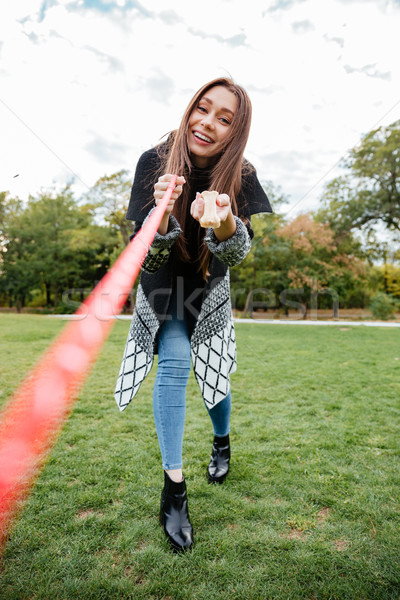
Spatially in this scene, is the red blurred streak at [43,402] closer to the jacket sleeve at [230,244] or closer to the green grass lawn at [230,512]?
the green grass lawn at [230,512]

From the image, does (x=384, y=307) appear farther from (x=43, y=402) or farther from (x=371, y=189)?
(x=43, y=402)

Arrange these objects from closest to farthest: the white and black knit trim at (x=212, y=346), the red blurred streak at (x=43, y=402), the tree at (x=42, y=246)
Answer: the red blurred streak at (x=43, y=402), the white and black knit trim at (x=212, y=346), the tree at (x=42, y=246)

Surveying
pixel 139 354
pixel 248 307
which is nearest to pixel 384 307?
pixel 248 307

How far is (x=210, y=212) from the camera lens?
52.0 inches

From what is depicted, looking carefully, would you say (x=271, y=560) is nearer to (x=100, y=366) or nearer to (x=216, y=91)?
(x=216, y=91)

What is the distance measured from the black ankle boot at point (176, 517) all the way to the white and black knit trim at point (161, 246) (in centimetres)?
90

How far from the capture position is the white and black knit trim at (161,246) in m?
1.56

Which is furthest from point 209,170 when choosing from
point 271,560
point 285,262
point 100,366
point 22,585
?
point 285,262

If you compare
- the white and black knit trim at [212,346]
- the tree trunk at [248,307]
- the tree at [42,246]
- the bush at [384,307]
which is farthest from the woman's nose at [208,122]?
the tree at [42,246]

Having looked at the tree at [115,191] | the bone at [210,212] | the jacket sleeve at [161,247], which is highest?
the tree at [115,191]

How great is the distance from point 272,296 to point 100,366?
769 inches

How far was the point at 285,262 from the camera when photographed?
19.4 m

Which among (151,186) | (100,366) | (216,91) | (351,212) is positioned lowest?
(100,366)

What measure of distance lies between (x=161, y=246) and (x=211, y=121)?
638mm
